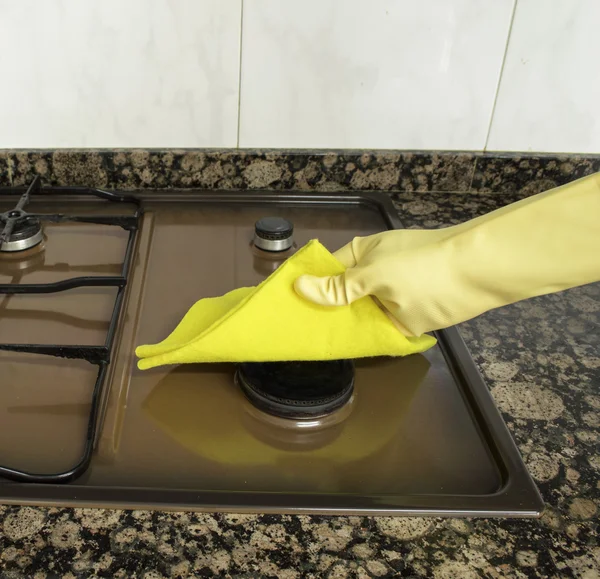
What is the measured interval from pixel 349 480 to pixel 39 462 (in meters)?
0.26

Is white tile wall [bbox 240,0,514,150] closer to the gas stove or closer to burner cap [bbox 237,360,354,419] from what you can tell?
the gas stove

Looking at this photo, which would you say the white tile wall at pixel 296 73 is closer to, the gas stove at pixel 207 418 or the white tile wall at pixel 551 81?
the white tile wall at pixel 551 81

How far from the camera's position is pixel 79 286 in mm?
702

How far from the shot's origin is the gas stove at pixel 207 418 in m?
0.49

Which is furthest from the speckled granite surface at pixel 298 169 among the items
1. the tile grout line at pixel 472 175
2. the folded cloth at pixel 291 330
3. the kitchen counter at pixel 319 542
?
the kitchen counter at pixel 319 542

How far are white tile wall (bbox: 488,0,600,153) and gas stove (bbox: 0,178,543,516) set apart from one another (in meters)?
0.46

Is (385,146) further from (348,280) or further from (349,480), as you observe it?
(349,480)

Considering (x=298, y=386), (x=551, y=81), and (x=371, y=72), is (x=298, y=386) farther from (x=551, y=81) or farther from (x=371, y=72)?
(x=551, y=81)

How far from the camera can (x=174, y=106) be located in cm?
92

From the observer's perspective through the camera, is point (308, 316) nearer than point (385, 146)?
Yes

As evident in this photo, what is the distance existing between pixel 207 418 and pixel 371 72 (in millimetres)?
588

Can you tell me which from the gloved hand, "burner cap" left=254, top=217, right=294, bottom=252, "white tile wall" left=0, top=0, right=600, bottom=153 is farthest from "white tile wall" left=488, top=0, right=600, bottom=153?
the gloved hand

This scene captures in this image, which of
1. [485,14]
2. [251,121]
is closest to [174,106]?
[251,121]

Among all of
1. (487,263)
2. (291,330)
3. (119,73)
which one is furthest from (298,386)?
(119,73)
